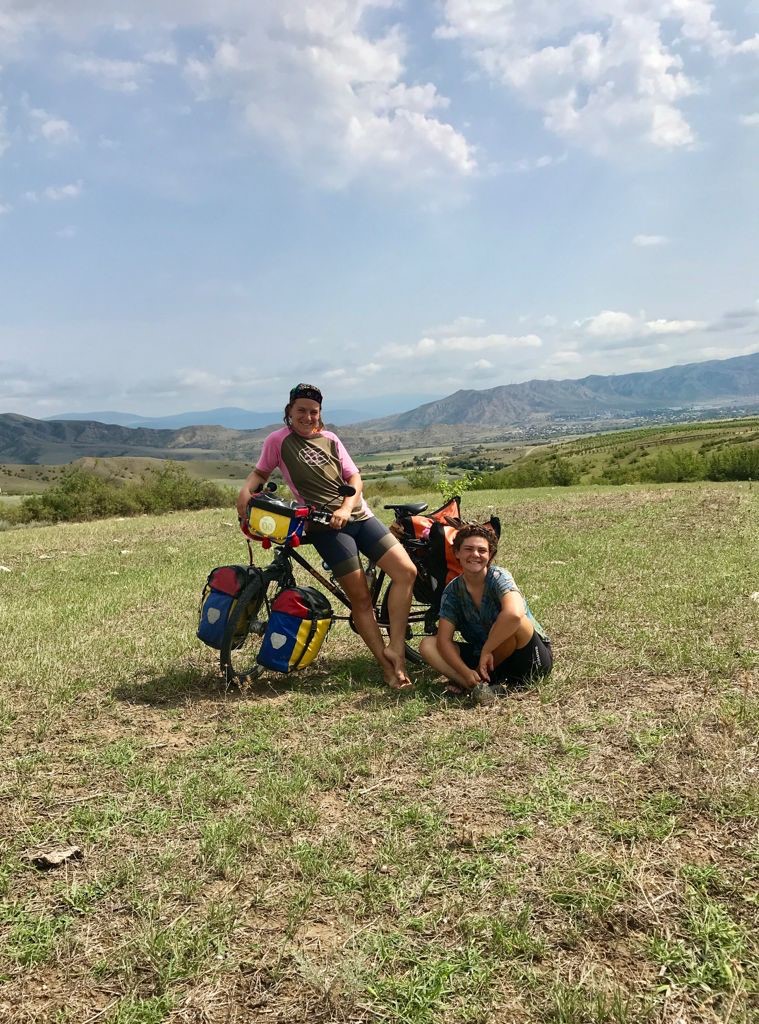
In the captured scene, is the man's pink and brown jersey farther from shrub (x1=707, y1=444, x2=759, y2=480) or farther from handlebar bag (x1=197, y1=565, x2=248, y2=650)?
A: shrub (x1=707, y1=444, x2=759, y2=480)

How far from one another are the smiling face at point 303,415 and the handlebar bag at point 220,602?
4.67 feet

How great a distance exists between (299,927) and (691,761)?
260 cm

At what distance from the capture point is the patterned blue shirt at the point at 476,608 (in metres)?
5.34

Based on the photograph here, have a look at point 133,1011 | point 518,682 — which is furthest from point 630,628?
point 133,1011

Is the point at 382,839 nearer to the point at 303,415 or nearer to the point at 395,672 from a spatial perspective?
the point at 395,672

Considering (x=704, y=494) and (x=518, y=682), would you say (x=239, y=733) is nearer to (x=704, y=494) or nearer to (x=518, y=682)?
(x=518, y=682)

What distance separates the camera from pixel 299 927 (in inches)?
111

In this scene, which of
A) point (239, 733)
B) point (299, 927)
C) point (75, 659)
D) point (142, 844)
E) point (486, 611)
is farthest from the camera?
point (75, 659)

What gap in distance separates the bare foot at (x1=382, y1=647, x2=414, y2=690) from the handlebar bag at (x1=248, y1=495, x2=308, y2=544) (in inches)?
56.7

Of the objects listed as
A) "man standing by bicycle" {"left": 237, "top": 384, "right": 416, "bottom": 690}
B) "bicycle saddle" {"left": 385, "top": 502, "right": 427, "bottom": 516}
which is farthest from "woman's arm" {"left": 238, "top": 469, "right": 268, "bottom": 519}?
"bicycle saddle" {"left": 385, "top": 502, "right": 427, "bottom": 516}

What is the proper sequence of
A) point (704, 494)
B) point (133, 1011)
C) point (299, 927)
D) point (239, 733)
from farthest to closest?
point (704, 494), point (239, 733), point (299, 927), point (133, 1011)

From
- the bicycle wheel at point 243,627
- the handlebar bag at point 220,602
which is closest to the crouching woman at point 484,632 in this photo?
the bicycle wheel at point 243,627

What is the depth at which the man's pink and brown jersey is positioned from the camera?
5750 millimetres

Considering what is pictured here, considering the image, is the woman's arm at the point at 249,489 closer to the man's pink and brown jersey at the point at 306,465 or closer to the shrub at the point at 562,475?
the man's pink and brown jersey at the point at 306,465
